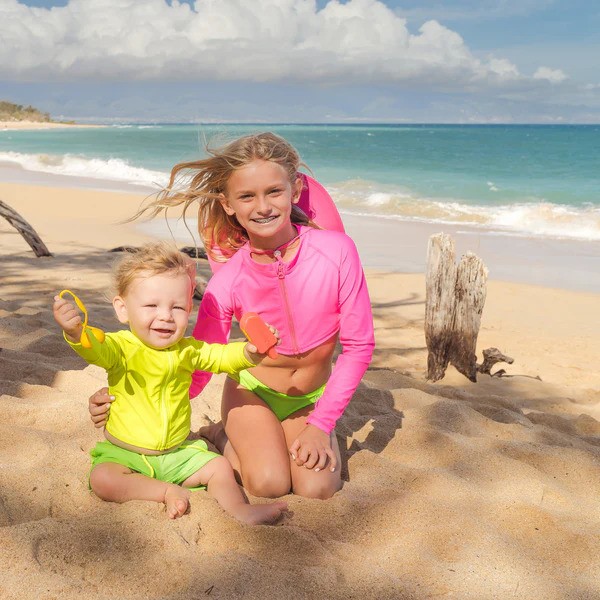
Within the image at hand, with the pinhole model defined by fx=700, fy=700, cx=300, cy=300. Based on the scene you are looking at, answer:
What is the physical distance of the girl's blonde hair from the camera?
289cm

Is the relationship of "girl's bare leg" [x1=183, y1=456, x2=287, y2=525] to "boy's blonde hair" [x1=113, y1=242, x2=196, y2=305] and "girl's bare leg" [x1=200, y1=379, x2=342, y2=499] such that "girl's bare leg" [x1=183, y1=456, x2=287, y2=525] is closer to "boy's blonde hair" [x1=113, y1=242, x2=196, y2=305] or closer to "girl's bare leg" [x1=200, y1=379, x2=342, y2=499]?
"girl's bare leg" [x1=200, y1=379, x2=342, y2=499]

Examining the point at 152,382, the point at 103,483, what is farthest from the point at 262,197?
the point at 103,483

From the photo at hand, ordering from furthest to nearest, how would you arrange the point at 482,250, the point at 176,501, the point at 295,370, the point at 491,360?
the point at 482,250, the point at 491,360, the point at 295,370, the point at 176,501

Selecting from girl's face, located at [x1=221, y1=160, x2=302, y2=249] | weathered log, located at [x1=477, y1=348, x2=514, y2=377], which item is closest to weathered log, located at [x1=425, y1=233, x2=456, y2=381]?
weathered log, located at [x1=477, y1=348, x2=514, y2=377]

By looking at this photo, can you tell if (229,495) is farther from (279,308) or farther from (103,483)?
(279,308)

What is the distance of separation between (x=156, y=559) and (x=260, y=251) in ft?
4.47

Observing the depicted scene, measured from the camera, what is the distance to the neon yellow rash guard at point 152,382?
2.64 m

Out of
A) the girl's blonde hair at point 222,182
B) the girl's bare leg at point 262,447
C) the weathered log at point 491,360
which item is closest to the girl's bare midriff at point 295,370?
the girl's bare leg at point 262,447

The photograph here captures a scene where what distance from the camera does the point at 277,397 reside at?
3.17m

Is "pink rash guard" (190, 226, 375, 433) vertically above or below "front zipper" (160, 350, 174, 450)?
above

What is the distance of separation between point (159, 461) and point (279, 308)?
2.64 feet

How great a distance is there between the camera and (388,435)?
3.40 m

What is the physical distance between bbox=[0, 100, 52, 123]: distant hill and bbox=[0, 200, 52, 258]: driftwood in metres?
90.2

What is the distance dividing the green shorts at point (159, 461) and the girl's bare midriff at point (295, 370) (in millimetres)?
508
